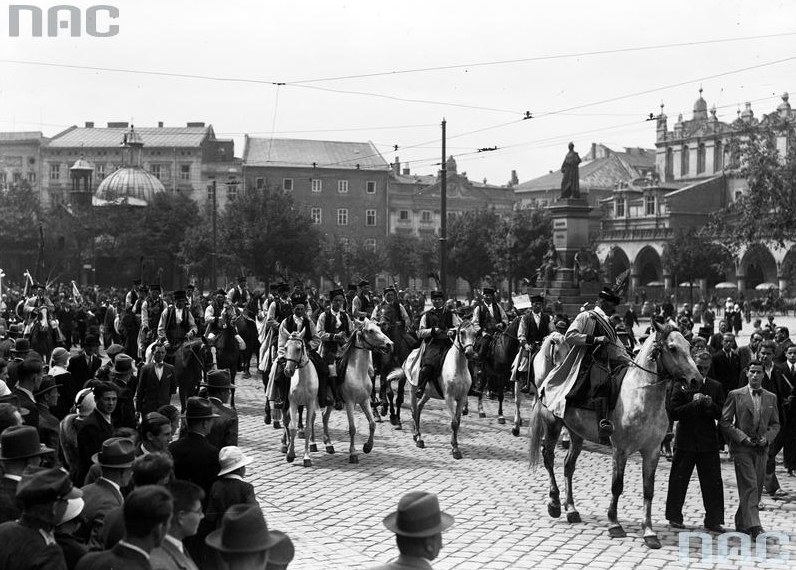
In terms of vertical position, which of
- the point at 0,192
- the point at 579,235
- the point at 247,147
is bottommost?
the point at 579,235

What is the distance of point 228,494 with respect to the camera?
6.14 m

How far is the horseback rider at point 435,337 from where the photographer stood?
15.2 meters

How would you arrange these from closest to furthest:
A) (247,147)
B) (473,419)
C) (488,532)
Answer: (488,532) < (473,419) < (247,147)

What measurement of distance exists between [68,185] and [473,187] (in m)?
44.4

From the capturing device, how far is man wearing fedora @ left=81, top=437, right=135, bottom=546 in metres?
5.61

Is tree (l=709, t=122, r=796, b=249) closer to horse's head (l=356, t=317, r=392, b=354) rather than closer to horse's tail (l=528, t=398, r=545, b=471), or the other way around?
horse's head (l=356, t=317, r=392, b=354)

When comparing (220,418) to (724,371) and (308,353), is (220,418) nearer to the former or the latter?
(308,353)

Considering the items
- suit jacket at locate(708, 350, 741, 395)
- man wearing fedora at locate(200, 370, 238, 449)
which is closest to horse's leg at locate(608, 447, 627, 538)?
man wearing fedora at locate(200, 370, 238, 449)

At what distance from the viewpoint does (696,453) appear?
33.2 feet

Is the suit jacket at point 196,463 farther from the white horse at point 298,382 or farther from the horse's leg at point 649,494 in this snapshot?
the white horse at point 298,382

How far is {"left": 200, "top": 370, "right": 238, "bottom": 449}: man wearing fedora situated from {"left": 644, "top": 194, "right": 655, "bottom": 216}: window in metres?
84.1

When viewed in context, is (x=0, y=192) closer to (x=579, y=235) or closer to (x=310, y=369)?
(x=579, y=235)

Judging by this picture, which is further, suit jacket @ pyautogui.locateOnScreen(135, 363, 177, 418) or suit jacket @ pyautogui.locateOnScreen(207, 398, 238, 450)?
suit jacket @ pyautogui.locateOnScreen(135, 363, 177, 418)

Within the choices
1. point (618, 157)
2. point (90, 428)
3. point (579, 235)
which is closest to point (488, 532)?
point (90, 428)
